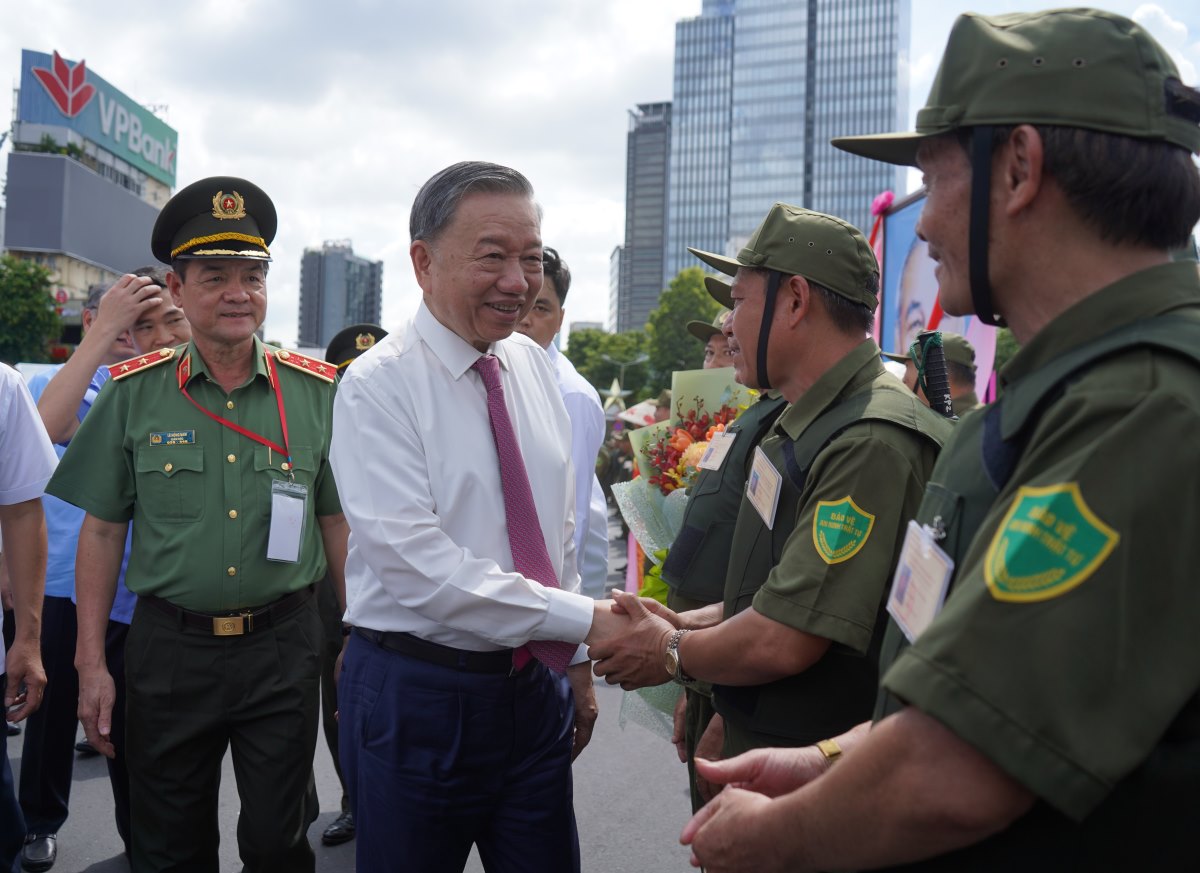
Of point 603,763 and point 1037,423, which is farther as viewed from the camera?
point 603,763

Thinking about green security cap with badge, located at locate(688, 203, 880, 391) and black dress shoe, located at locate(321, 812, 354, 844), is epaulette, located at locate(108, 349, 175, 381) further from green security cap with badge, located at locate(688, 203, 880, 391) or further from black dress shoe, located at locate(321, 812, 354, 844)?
black dress shoe, located at locate(321, 812, 354, 844)

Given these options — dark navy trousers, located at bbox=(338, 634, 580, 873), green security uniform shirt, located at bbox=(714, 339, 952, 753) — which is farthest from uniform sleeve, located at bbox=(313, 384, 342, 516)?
green security uniform shirt, located at bbox=(714, 339, 952, 753)

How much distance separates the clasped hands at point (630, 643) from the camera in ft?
8.15

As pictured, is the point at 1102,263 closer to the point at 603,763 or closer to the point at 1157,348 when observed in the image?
the point at 1157,348

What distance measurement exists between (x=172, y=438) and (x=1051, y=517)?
9.51ft

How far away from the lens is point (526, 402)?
2.77m

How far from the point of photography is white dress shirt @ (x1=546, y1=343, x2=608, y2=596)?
3.49 meters

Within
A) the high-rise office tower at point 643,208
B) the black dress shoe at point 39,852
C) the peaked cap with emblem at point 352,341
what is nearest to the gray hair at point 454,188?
the black dress shoe at point 39,852

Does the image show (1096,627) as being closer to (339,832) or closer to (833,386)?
(833,386)

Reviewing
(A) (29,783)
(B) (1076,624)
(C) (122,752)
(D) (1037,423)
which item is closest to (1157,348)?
(D) (1037,423)

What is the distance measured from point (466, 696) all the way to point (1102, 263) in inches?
68.6

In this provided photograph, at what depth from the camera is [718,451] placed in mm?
3084

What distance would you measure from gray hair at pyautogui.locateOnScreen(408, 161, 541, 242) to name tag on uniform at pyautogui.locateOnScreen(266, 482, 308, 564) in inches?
42.9

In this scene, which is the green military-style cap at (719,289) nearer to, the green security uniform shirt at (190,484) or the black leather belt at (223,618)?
the green security uniform shirt at (190,484)
